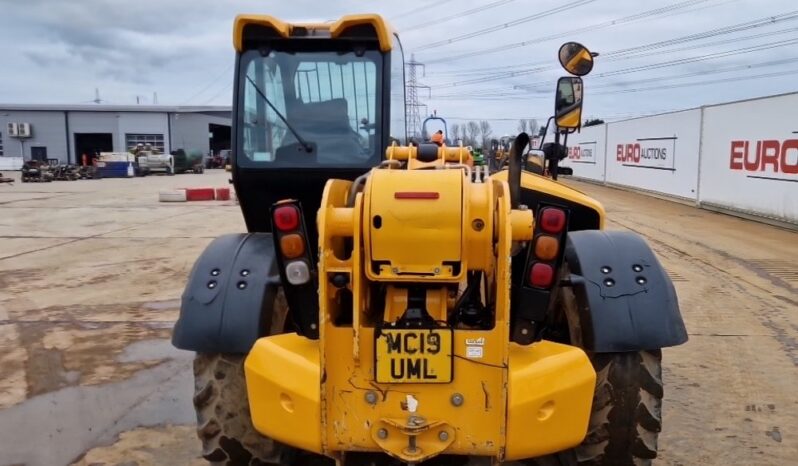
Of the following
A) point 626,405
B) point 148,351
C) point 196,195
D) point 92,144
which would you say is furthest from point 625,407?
point 92,144

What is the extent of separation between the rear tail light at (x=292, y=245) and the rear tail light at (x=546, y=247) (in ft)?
3.09

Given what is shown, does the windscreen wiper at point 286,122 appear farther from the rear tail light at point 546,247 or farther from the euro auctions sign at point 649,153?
the euro auctions sign at point 649,153

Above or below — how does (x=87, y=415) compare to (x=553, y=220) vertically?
below

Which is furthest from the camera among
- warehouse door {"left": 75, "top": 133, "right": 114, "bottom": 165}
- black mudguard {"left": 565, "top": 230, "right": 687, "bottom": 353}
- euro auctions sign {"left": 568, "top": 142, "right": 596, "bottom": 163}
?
warehouse door {"left": 75, "top": 133, "right": 114, "bottom": 165}

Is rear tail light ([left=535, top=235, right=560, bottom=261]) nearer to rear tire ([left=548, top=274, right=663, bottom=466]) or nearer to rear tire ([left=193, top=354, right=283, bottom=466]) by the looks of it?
rear tire ([left=548, top=274, right=663, bottom=466])

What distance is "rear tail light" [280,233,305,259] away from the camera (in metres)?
2.89

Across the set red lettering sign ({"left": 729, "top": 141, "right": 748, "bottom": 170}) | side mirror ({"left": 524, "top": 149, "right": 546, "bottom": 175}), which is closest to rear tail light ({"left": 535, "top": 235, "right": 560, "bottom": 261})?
side mirror ({"left": 524, "top": 149, "right": 546, "bottom": 175})

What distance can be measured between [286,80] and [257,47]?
0.93 ft

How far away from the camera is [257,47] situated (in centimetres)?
475

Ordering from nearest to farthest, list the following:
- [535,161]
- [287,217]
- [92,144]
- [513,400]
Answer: [513,400] < [287,217] < [535,161] < [92,144]

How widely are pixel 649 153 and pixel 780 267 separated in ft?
46.4

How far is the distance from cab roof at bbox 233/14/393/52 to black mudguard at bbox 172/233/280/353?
5.91 feet

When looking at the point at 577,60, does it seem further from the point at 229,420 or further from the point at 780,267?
the point at 780,267

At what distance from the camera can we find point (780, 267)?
10.0 meters
